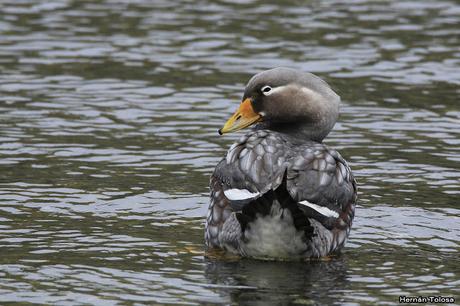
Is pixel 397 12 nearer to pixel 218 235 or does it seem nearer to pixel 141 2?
pixel 141 2

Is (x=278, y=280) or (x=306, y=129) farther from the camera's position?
(x=306, y=129)

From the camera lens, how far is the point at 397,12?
64.9 feet

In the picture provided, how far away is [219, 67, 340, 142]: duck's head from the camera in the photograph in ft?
33.8

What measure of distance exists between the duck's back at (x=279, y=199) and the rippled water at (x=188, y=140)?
204 mm

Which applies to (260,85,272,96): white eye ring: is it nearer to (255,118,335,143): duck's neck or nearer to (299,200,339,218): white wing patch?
(255,118,335,143): duck's neck

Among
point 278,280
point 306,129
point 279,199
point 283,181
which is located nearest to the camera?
point 283,181

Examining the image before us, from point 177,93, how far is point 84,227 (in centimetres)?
537

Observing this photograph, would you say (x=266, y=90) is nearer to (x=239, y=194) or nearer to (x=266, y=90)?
(x=266, y=90)

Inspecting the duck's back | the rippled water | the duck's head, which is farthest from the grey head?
the rippled water

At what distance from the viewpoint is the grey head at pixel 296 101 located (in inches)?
405

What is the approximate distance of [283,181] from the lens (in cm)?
857

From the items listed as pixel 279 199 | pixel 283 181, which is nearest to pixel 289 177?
pixel 279 199

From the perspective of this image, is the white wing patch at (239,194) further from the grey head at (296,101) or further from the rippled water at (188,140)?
the grey head at (296,101)

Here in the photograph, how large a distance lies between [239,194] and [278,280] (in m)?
0.72
